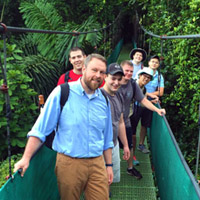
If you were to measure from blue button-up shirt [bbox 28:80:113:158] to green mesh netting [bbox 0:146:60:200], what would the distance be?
9.6 inches

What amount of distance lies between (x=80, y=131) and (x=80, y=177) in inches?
14.2

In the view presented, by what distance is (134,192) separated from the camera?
10.9 ft

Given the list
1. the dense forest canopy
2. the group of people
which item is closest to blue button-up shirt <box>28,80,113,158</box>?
the group of people

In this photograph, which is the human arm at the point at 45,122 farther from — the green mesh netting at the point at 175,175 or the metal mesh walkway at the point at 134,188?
the metal mesh walkway at the point at 134,188

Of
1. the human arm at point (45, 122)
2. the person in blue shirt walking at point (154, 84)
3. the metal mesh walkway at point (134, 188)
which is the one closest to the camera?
the human arm at point (45, 122)

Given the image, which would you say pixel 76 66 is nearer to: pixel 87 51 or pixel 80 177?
pixel 80 177

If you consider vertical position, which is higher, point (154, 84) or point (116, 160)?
point (154, 84)

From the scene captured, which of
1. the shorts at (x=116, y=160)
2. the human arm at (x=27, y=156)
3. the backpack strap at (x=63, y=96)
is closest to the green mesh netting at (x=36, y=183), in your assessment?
the human arm at (x=27, y=156)

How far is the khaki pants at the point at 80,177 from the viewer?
1.96 meters

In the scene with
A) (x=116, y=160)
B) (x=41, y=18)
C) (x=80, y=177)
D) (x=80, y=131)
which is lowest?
(x=116, y=160)

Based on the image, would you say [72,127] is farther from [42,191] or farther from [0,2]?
[0,2]

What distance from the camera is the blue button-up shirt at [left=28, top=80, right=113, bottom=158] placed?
1807 mm

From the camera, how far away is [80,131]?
188cm

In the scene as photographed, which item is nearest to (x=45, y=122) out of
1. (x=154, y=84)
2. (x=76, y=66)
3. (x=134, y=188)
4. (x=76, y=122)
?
(x=76, y=122)
